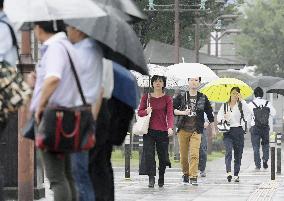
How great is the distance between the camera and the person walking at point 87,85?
829 centimetres

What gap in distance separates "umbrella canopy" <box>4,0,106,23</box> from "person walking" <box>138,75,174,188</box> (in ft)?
27.1

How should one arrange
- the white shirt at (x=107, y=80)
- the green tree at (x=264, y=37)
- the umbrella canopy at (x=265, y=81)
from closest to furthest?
the white shirt at (x=107, y=80)
the umbrella canopy at (x=265, y=81)
the green tree at (x=264, y=37)

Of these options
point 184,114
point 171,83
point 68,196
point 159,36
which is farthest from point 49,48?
point 159,36

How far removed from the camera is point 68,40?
8.54 m

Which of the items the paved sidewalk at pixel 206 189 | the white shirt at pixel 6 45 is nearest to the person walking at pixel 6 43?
the white shirt at pixel 6 45

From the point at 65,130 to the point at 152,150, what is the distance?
9.66 meters

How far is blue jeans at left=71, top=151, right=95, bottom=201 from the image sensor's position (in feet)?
27.0

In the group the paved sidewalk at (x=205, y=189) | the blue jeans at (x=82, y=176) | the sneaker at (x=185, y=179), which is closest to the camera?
the blue jeans at (x=82, y=176)

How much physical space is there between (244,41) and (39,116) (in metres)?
75.1

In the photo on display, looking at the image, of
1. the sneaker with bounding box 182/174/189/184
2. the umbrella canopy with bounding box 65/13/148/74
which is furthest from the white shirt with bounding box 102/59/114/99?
the sneaker with bounding box 182/174/189/184

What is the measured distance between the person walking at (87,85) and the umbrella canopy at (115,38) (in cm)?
9

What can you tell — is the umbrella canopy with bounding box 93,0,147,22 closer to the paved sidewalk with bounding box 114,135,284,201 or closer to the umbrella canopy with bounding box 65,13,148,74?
the umbrella canopy with bounding box 65,13,148,74

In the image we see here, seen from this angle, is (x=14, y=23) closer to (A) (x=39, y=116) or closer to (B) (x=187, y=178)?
(A) (x=39, y=116)

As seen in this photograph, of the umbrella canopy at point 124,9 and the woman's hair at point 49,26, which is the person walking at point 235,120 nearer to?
the umbrella canopy at point 124,9
